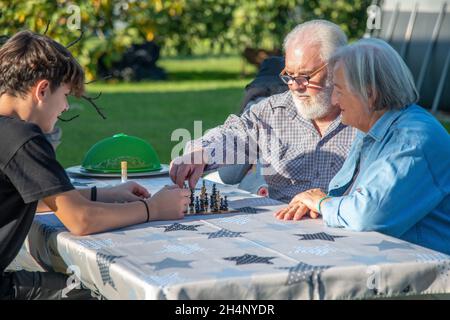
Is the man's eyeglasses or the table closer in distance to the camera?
the table

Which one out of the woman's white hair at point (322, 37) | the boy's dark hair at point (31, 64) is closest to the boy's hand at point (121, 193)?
the boy's dark hair at point (31, 64)

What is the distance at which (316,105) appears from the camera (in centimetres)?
443

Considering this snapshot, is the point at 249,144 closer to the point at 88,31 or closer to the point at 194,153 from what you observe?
the point at 194,153

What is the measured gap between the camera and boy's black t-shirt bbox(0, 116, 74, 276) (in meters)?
2.97

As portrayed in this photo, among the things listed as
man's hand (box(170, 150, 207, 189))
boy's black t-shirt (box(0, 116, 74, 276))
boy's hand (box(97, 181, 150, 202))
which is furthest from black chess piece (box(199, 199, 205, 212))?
boy's black t-shirt (box(0, 116, 74, 276))

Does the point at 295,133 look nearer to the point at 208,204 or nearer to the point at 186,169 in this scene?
the point at 186,169

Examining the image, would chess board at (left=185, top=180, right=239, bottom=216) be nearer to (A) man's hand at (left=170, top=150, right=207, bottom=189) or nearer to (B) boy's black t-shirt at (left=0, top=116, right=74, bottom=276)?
(A) man's hand at (left=170, top=150, right=207, bottom=189)

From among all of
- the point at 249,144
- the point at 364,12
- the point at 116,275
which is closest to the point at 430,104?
the point at 364,12

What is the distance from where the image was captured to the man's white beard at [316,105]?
4426 millimetres

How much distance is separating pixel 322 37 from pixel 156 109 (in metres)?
10.9

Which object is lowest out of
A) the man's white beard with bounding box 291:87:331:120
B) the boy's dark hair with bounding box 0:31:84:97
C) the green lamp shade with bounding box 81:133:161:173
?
the green lamp shade with bounding box 81:133:161:173

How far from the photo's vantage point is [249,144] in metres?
4.77

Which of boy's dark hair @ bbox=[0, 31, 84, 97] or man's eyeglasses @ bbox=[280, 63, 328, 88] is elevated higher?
boy's dark hair @ bbox=[0, 31, 84, 97]

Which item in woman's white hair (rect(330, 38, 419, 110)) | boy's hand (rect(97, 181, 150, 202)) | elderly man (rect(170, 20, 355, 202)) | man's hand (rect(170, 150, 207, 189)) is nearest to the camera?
woman's white hair (rect(330, 38, 419, 110))
